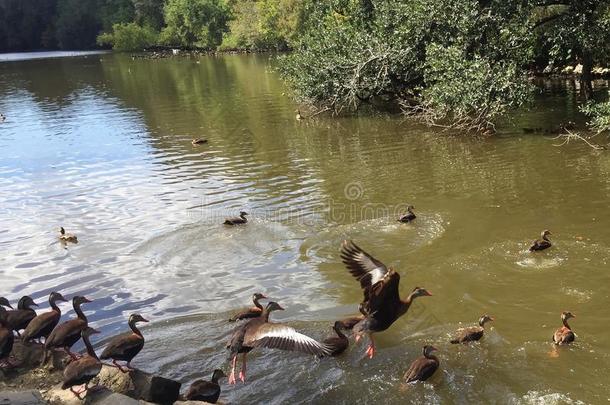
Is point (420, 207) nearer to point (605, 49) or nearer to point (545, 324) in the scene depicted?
point (545, 324)

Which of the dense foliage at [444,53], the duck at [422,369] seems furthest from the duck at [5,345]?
the dense foliage at [444,53]

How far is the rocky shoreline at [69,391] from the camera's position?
253 inches

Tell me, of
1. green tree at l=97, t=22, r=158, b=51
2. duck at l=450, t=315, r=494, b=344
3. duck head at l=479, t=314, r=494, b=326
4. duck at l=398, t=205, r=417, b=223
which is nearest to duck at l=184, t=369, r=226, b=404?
duck at l=450, t=315, r=494, b=344

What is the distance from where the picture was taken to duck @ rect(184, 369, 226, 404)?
662cm

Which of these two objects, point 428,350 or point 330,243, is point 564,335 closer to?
point 428,350

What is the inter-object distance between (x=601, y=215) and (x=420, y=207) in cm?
379

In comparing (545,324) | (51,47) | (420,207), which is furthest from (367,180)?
(51,47)

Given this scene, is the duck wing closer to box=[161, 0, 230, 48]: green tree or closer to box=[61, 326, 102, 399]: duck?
box=[61, 326, 102, 399]: duck

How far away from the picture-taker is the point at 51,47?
125062 mm

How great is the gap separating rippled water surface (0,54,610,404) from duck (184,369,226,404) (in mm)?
429

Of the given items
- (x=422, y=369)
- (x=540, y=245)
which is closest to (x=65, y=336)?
(x=422, y=369)

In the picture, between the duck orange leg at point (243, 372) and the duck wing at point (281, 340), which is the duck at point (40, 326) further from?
the duck wing at point (281, 340)

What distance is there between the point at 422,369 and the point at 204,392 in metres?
2.59

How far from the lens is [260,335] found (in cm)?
684
